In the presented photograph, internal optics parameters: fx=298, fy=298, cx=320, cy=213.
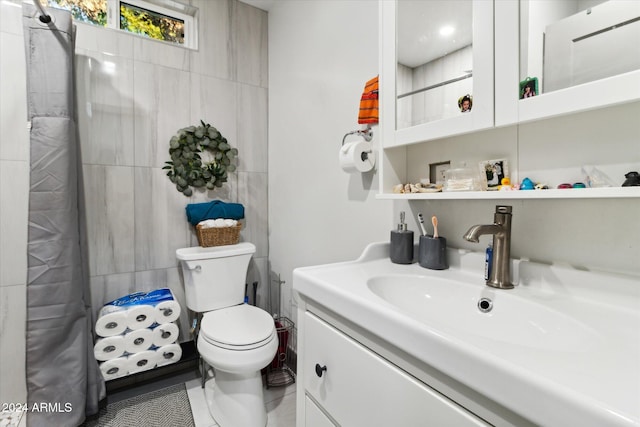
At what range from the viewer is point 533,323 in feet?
2.29

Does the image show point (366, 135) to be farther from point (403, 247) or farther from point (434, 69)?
point (403, 247)

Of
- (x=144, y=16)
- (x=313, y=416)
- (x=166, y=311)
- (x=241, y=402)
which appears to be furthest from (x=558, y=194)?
(x=144, y=16)

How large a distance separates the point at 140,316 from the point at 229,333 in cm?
52

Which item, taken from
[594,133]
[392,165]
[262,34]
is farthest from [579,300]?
[262,34]

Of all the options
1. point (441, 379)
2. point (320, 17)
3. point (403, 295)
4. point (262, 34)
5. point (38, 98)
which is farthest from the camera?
point (262, 34)

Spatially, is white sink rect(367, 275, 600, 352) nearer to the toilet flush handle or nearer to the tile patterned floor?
the tile patterned floor

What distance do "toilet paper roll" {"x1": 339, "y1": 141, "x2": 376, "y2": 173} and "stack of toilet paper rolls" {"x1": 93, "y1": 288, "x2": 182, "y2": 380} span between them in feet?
4.08

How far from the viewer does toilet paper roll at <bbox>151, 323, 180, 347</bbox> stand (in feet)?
5.24

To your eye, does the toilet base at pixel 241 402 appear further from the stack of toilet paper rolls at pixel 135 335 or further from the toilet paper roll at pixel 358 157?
the toilet paper roll at pixel 358 157

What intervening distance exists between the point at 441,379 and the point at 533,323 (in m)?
0.33

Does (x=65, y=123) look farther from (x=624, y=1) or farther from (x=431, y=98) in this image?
(x=624, y=1)

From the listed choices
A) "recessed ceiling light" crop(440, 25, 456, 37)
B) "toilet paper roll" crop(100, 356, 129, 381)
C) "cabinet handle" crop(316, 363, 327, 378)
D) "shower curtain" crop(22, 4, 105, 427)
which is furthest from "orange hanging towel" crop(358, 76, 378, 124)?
"toilet paper roll" crop(100, 356, 129, 381)

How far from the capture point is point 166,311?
1638mm

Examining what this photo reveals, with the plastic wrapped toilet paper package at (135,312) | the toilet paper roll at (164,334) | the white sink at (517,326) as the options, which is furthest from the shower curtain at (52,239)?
the white sink at (517,326)
